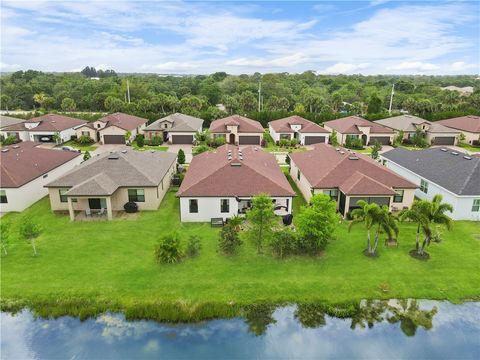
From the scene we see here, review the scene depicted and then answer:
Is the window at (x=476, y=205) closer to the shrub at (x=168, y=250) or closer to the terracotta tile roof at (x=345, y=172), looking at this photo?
the terracotta tile roof at (x=345, y=172)

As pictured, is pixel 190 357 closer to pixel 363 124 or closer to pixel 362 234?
pixel 362 234

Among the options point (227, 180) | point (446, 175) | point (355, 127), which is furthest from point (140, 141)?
point (446, 175)

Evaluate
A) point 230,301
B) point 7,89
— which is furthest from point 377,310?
point 7,89

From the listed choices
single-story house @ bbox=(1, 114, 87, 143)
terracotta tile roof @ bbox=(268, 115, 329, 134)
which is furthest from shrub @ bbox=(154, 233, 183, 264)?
single-story house @ bbox=(1, 114, 87, 143)

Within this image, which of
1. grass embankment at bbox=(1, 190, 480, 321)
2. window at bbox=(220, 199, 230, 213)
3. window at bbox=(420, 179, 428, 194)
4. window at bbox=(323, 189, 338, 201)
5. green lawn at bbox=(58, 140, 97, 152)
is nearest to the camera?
grass embankment at bbox=(1, 190, 480, 321)

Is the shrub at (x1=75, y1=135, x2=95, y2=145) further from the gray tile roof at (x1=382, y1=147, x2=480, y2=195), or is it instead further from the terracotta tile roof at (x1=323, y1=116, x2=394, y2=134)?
the gray tile roof at (x1=382, y1=147, x2=480, y2=195)

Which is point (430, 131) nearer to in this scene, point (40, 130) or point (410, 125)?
point (410, 125)

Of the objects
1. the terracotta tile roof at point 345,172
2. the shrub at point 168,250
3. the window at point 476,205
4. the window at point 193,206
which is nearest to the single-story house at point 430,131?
the terracotta tile roof at point 345,172

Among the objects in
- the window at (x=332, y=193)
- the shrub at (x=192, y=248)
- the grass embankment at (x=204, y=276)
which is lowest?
the grass embankment at (x=204, y=276)
